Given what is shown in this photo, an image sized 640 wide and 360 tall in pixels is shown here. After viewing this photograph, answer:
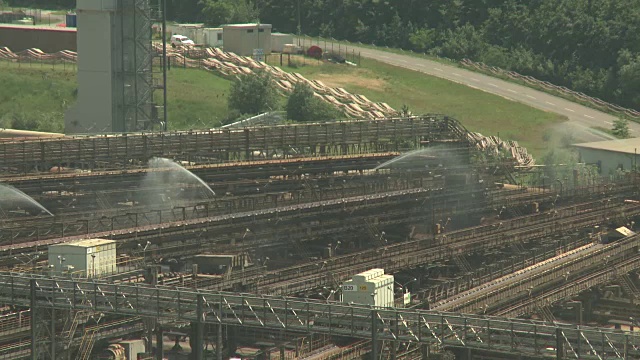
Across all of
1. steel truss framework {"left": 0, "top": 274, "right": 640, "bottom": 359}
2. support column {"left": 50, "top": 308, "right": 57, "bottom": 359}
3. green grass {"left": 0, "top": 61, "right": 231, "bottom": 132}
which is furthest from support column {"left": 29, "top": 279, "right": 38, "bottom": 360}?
green grass {"left": 0, "top": 61, "right": 231, "bottom": 132}

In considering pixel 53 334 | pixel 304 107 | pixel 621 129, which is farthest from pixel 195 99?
pixel 53 334

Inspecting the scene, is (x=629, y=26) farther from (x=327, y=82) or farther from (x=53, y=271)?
(x=53, y=271)

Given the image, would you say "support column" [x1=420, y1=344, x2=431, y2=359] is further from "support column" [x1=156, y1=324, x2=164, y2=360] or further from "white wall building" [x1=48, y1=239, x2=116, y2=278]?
"white wall building" [x1=48, y1=239, x2=116, y2=278]

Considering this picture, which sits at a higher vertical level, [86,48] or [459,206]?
[86,48]

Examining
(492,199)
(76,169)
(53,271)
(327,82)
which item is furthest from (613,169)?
(53,271)

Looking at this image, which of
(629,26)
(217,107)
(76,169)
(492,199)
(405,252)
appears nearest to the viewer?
(405,252)

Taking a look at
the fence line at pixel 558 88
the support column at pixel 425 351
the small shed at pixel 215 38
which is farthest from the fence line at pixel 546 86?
the support column at pixel 425 351
